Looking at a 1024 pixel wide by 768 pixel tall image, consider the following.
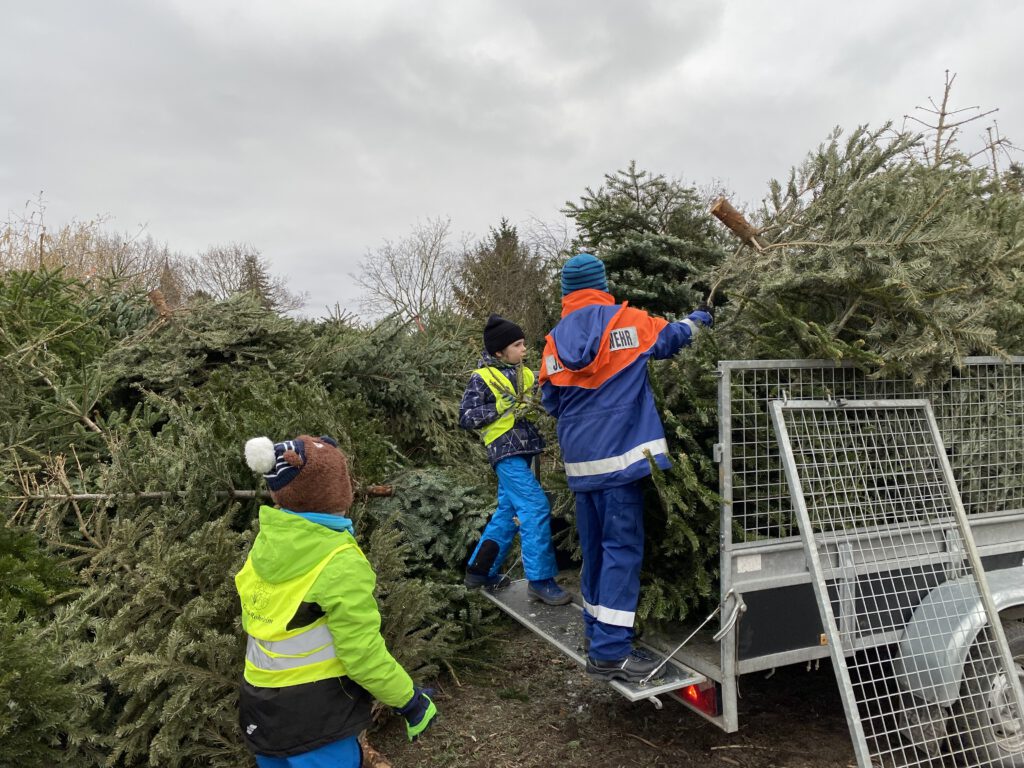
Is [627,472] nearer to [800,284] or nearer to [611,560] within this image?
[611,560]

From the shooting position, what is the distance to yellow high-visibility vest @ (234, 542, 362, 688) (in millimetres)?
2311

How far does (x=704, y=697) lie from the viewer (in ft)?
9.93

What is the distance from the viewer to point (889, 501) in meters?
3.19

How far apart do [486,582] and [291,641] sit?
2261 millimetres

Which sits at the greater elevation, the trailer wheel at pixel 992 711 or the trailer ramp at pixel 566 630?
the trailer ramp at pixel 566 630

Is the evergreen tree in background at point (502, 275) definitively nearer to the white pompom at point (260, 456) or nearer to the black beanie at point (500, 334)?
the black beanie at point (500, 334)

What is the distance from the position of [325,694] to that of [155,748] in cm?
116

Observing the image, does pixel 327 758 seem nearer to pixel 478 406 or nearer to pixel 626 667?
pixel 626 667

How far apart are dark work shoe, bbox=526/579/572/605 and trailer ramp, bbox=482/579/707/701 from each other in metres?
0.03

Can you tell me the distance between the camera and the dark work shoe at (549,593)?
4098mm

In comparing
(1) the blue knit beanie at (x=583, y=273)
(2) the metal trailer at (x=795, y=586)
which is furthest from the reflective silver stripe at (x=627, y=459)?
(1) the blue knit beanie at (x=583, y=273)

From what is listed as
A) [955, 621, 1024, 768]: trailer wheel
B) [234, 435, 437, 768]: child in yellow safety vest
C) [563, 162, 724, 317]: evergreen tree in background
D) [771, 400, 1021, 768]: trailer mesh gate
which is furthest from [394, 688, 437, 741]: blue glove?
[563, 162, 724, 317]: evergreen tree in background

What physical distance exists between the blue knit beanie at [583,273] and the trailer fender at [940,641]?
210 centimetres

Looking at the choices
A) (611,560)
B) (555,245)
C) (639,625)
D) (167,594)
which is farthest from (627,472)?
(555,245)
